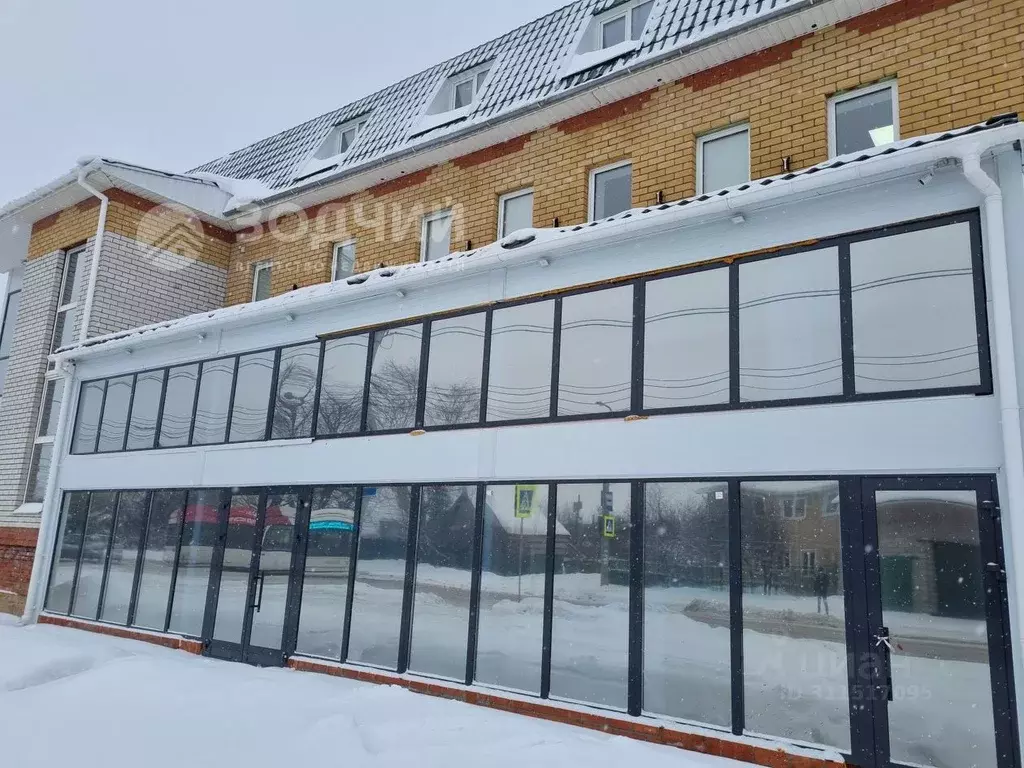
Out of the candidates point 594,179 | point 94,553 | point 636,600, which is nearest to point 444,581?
point 636,600

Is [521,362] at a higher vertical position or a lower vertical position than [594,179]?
lower

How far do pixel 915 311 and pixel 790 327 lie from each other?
908 millimetres

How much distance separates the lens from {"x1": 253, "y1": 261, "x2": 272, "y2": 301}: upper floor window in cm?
1338

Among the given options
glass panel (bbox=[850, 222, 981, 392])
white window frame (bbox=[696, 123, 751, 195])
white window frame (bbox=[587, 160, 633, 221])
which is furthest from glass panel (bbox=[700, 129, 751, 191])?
glass panel (bbox=[850, 222, 981, 392])

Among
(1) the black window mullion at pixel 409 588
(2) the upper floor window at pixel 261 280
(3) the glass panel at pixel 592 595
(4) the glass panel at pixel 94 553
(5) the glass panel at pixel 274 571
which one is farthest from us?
(2) the upper floor window at pixel 261 280

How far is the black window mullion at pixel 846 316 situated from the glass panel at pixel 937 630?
91cm

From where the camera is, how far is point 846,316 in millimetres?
5812

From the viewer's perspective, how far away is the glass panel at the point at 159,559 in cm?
1048

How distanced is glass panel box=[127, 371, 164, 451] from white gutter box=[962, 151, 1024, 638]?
10817mm

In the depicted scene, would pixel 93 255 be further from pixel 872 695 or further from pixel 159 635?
pixel 872 695

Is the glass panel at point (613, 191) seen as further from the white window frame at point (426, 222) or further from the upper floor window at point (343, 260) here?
the upper floor window at point (343, 260)

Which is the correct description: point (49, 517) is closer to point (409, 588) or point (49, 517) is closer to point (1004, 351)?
point (409, 588)

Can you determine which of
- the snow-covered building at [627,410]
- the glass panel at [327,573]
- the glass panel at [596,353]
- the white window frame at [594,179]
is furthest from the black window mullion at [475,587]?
the white window frame at [594,179]

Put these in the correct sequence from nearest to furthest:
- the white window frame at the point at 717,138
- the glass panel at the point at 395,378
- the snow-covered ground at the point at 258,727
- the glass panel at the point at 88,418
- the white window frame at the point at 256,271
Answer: the snow-covered ground at the point at 258,727, the white window frame at the point at 717,138, the glass panel at the point at 395,378, the glass panel at the point at 88,418, the white window frame at the point at 256,271
